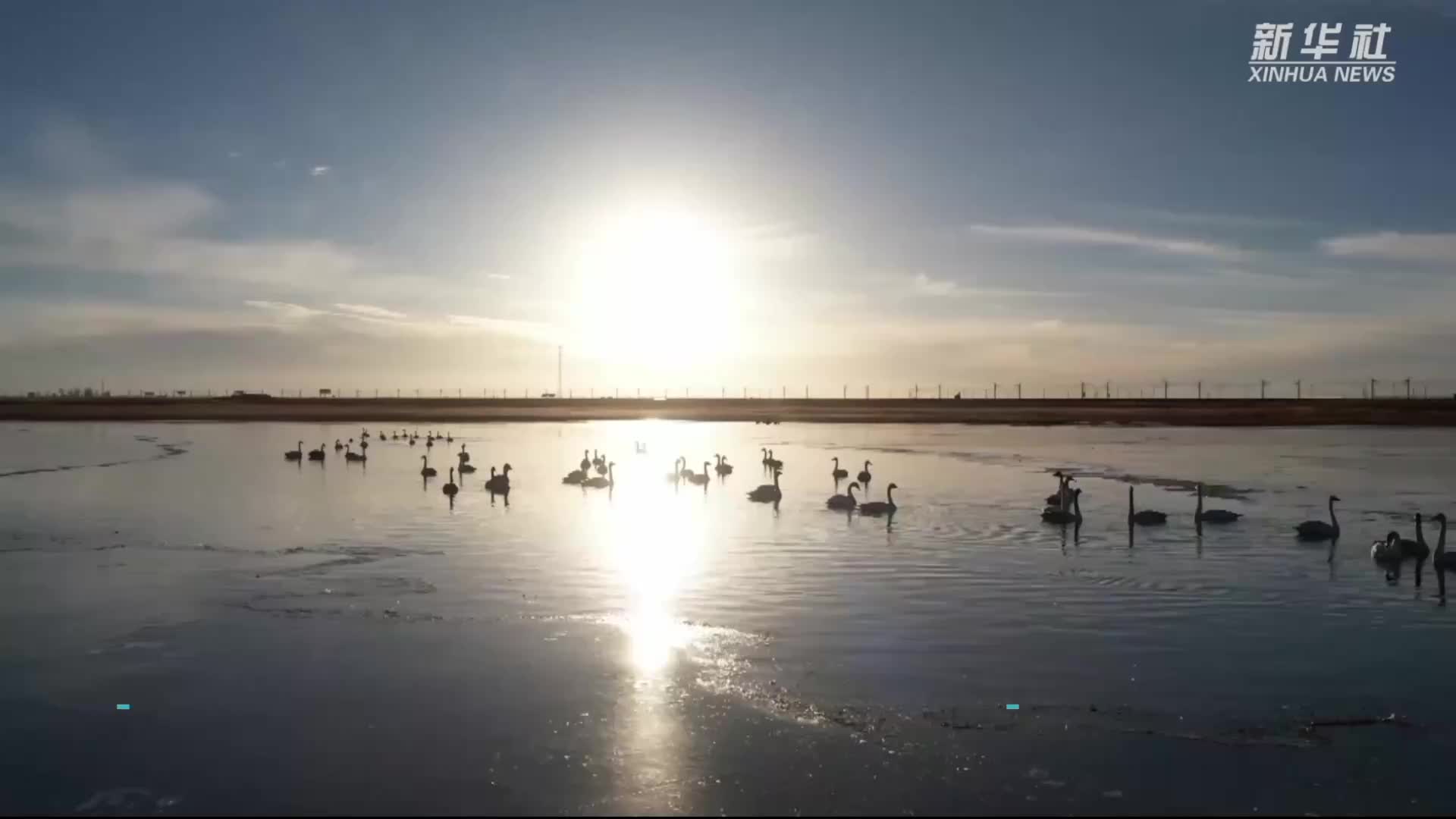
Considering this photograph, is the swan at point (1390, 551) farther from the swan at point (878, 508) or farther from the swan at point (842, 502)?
the swan at point (842, 502)

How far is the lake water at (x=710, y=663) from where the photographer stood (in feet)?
29.4

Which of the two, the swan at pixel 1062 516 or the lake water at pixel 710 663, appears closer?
the lake water at pixel 710 663

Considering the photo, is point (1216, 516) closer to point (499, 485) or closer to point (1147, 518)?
point (1147, 518)

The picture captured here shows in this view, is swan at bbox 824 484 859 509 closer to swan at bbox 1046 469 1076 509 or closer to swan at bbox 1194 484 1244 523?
swan at bbox 1046 469 1076 509

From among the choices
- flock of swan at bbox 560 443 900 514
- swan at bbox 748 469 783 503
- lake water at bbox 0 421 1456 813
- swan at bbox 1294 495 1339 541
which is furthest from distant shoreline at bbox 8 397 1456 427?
lake water at bbox 0 421 1456 813

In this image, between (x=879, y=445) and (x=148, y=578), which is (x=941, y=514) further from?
(x=879, y=445)

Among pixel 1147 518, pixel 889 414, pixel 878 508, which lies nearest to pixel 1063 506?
pixel 1147 518

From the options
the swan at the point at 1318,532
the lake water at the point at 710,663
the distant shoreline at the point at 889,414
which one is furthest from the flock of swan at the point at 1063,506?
the distant shoreline at the point at 889,414

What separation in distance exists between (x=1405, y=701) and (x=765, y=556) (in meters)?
11.8

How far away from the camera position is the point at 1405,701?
11.1m

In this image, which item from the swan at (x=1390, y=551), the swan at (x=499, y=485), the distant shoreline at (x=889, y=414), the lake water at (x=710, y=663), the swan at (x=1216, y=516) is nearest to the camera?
the lake water at (x=710, y=663)

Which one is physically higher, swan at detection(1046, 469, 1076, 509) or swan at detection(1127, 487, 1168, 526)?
swan at detection(1046, 469, 1076, 509)

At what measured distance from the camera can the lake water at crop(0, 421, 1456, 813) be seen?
29.4ft

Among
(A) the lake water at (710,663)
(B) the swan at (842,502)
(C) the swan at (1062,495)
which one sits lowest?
(A) the lake water at (710,663)
